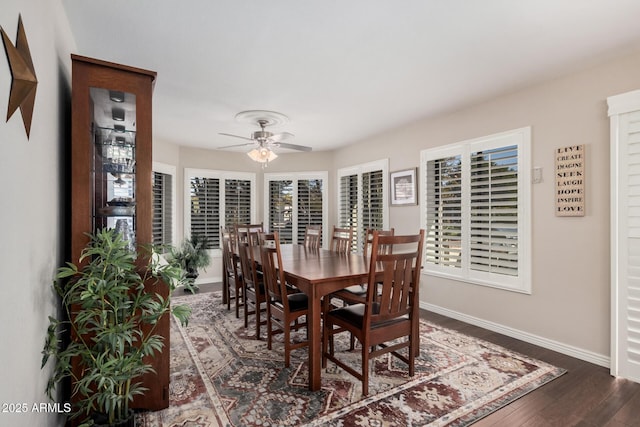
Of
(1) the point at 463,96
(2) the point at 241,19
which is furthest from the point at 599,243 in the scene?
(2) the point at 241,19

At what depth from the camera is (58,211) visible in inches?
72.3

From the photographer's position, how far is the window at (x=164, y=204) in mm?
5410

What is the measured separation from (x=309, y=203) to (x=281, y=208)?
2.01 feet

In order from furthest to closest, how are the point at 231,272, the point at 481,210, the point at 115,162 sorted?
the point at 231,272 < the point at 481,210 < the point at 115,162

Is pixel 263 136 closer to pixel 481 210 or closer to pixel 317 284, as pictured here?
pixel 317 284

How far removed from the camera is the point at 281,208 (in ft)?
21.5

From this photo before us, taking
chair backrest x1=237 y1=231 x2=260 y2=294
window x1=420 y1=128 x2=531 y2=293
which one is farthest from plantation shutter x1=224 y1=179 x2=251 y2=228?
window x1=420 y1=128 x2=531 y2=293

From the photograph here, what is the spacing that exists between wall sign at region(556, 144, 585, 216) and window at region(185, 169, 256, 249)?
16.6 ft

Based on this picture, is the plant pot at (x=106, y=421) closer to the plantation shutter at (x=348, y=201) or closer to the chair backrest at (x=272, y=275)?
the chair backrest at (x=272, y=275)

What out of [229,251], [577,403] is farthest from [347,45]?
[577,403]

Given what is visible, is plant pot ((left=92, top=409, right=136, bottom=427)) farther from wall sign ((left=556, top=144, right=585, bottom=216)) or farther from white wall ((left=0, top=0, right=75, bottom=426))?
wall sign ((left=556, top=144, right=585, bottom=216))

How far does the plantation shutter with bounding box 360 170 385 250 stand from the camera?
521 centimetres

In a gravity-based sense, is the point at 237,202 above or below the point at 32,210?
above

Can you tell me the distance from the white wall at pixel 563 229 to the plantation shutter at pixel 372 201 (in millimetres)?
1669
